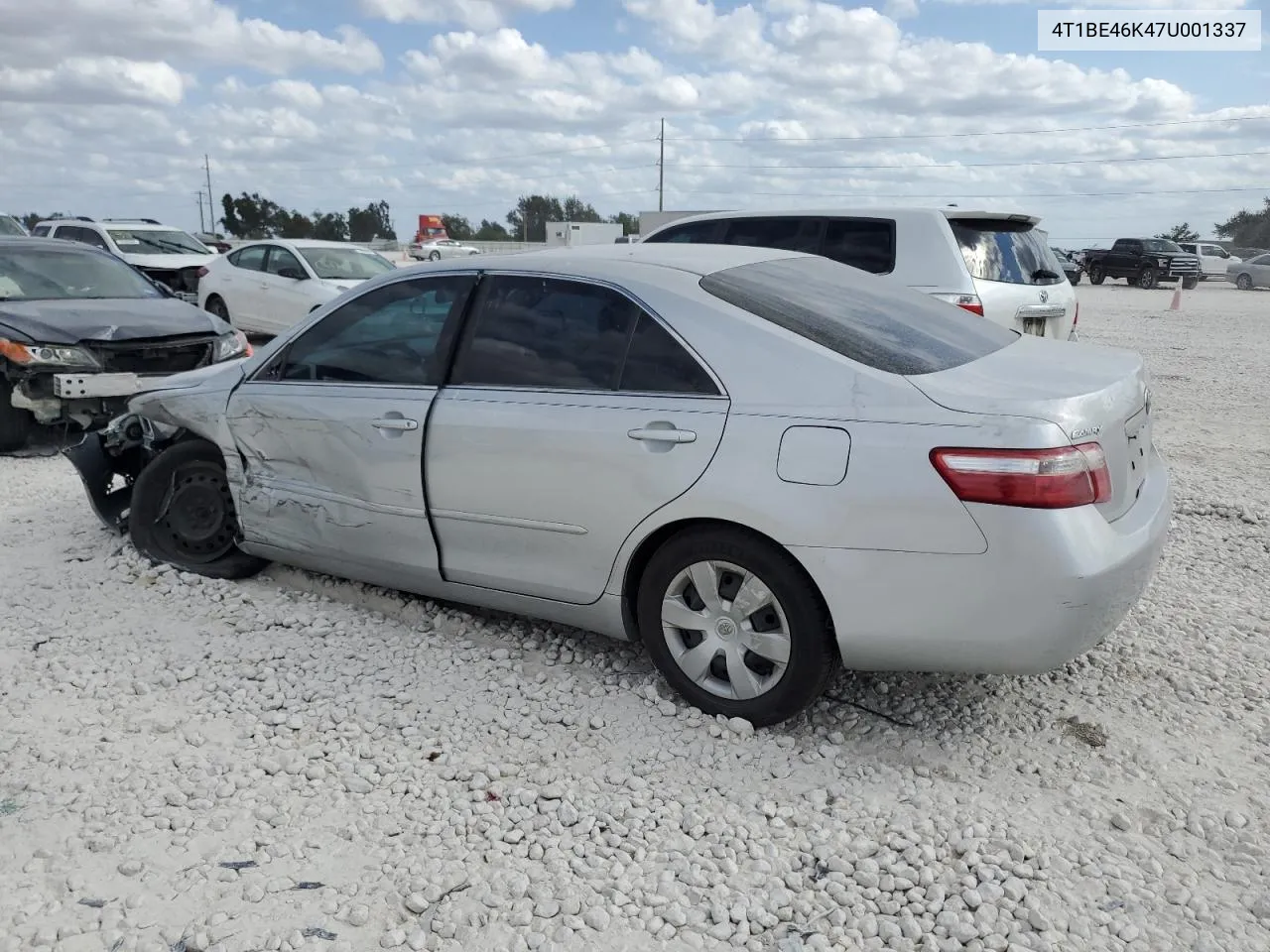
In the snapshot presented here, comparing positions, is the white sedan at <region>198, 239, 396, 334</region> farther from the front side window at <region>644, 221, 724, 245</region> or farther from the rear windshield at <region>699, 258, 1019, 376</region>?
the rear windshield at <region>699, 258, 1019, 376</region>

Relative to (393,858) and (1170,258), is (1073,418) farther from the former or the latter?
(1170,258)

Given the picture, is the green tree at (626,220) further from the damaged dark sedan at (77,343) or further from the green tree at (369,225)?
the damaged dark sedan at (77,343)

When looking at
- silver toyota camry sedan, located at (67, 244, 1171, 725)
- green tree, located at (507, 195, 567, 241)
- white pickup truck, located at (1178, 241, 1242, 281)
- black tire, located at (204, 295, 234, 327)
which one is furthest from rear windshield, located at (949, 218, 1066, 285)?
green tree, located at (507, 195, 567, 241)

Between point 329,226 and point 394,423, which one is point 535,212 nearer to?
point 329,226

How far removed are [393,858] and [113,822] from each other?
87cm

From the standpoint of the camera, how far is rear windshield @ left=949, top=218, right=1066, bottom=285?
24.8 ft

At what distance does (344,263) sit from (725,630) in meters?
11.2

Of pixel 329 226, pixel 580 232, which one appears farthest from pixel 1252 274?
pixel 329 226

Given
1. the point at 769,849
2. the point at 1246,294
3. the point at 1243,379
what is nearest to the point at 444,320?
the point at 769,849

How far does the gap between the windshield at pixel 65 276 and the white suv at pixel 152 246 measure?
284 inches

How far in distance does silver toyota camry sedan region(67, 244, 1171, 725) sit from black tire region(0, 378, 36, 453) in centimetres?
347

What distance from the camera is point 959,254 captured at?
24.6 ft

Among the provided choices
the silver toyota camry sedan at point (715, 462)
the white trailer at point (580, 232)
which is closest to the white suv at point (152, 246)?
the silver toyota camry sedan at point (715, 462)

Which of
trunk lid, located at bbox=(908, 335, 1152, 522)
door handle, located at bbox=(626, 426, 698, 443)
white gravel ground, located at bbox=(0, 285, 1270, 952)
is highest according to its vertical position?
trunk lid, located at bbox=(908, 335, 1152, 522)
